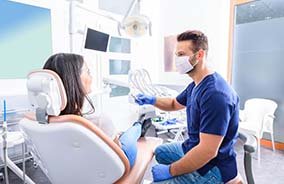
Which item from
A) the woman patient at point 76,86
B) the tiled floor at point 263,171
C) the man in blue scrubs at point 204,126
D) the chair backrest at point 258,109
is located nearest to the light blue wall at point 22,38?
the tiled floor at point 263,171

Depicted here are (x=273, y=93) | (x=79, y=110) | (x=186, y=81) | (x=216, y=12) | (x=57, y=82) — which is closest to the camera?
(x=57, y=82)

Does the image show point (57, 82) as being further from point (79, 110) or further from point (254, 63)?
point (254, 63)

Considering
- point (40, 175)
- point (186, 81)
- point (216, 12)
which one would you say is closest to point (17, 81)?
point (40, 175)

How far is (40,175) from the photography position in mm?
2373

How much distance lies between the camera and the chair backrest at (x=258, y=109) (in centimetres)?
298

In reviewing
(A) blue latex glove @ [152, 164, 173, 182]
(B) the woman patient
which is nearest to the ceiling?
(A) blue latex glove @ [152, 164, 173, 182]

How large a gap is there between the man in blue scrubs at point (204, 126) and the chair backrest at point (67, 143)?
297 mm

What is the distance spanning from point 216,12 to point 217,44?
0.51m

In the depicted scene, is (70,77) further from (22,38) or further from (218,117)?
(22,38)

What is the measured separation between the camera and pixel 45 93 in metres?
0.80

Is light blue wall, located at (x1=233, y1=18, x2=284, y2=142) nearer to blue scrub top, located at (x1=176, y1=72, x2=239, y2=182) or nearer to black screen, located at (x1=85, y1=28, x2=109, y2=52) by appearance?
black screen, located at (x1=85, y1=28, x2=109, y2=52)

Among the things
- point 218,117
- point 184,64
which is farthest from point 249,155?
point 184,64

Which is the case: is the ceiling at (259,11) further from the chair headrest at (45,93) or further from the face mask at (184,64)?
the chair headrest at (45,93)

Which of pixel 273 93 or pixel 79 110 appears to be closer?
pixel 79 110
